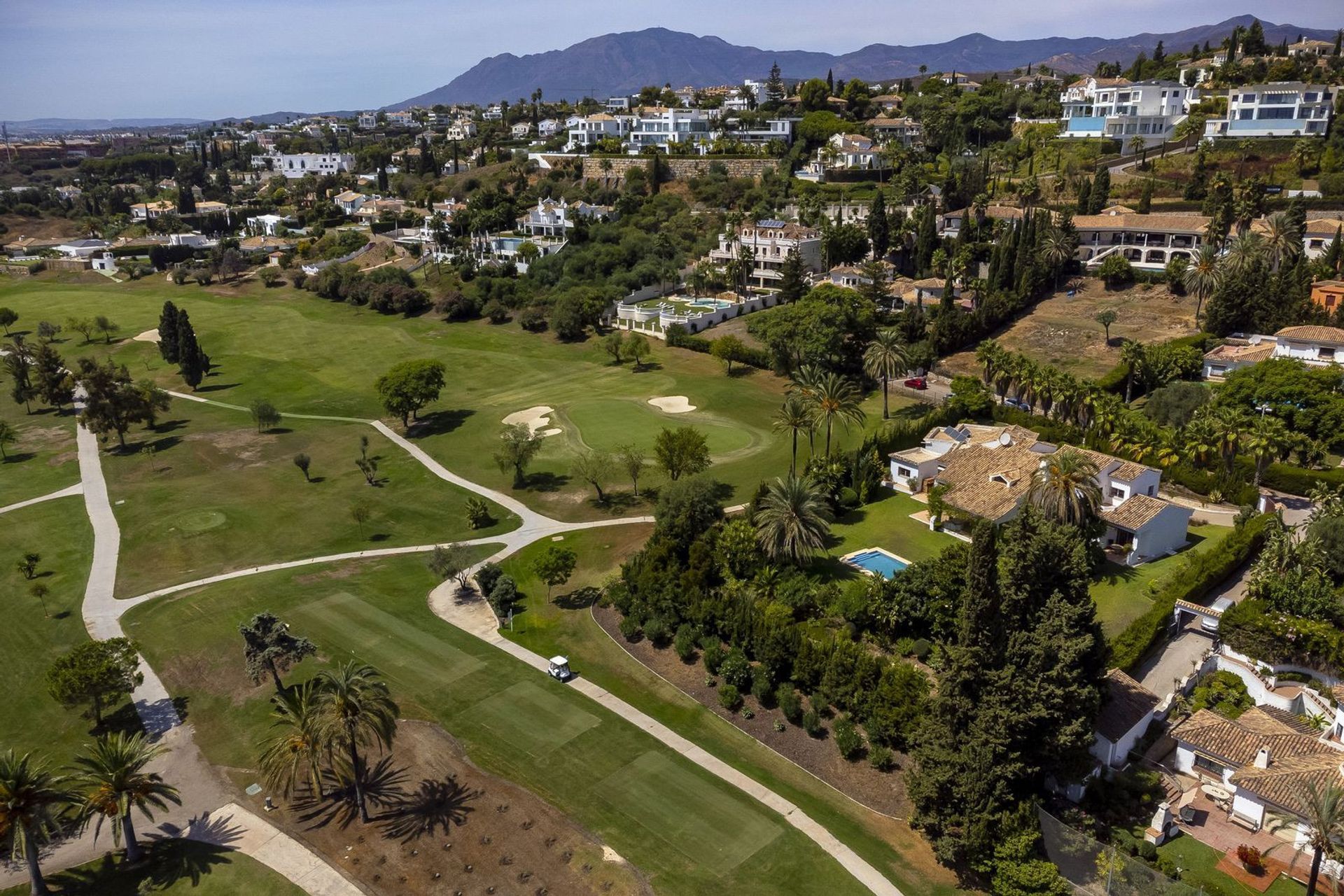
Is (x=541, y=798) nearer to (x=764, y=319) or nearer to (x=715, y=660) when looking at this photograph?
(x=715, y=660)

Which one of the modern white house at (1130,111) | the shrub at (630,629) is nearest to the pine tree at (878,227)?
the modern white house at (1130,111)

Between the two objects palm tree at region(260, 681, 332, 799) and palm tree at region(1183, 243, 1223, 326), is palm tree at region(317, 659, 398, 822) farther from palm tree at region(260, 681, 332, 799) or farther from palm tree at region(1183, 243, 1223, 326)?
palm tree at region(1183, 243, 1223, 326)

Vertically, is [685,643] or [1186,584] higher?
[1186,584]

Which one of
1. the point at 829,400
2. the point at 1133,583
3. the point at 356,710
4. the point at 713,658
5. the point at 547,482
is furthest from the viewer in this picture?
the point at 547,482

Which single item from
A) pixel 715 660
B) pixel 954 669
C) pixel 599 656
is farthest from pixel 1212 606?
pixel 599 656

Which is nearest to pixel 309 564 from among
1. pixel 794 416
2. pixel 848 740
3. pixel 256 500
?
pixel 256 500

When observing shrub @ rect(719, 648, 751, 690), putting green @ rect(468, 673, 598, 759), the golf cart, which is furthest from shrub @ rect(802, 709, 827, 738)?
the golf cart

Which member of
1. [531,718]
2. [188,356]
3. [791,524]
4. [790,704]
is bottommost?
[531,718]

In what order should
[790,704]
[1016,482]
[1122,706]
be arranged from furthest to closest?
[1016,482], [790,704], [1122,706]

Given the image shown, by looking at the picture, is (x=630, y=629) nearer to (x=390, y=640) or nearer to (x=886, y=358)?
(x=390, y=640)
